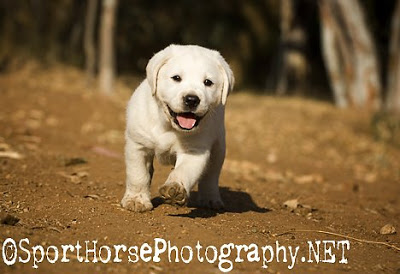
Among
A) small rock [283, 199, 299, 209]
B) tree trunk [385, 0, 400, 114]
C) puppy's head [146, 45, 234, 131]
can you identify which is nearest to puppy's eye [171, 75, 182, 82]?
puppy's head [146, 45, 234, 131]

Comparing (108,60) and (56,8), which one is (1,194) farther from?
(56,8)

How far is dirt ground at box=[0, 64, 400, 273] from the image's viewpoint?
422 cm

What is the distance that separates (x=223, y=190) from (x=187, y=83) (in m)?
2.27

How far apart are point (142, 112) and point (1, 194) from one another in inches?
57.5

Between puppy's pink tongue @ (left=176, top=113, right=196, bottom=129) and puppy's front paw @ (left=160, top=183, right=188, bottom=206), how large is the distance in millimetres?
468

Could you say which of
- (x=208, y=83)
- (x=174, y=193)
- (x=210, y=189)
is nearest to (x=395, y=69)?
(x=210, y=189)

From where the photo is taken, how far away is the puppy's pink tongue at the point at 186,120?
4.71 metres

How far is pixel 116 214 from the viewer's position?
4906mm

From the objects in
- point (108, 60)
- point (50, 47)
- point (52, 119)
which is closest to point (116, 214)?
point (52, 119)

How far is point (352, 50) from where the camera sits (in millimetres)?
15000

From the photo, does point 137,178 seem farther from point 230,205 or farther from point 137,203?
point 230,205

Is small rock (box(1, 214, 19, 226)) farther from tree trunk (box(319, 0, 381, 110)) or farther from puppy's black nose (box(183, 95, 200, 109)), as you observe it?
tree trunk (box(319, 0, 381, 110))

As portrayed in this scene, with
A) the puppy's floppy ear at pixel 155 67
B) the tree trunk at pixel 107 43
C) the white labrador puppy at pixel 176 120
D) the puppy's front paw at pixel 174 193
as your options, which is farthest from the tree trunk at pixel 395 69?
the puppy's front paw at pixel 174 193

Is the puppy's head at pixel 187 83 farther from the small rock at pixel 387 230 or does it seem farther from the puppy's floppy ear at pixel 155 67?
the small rock at pixel 387 230
